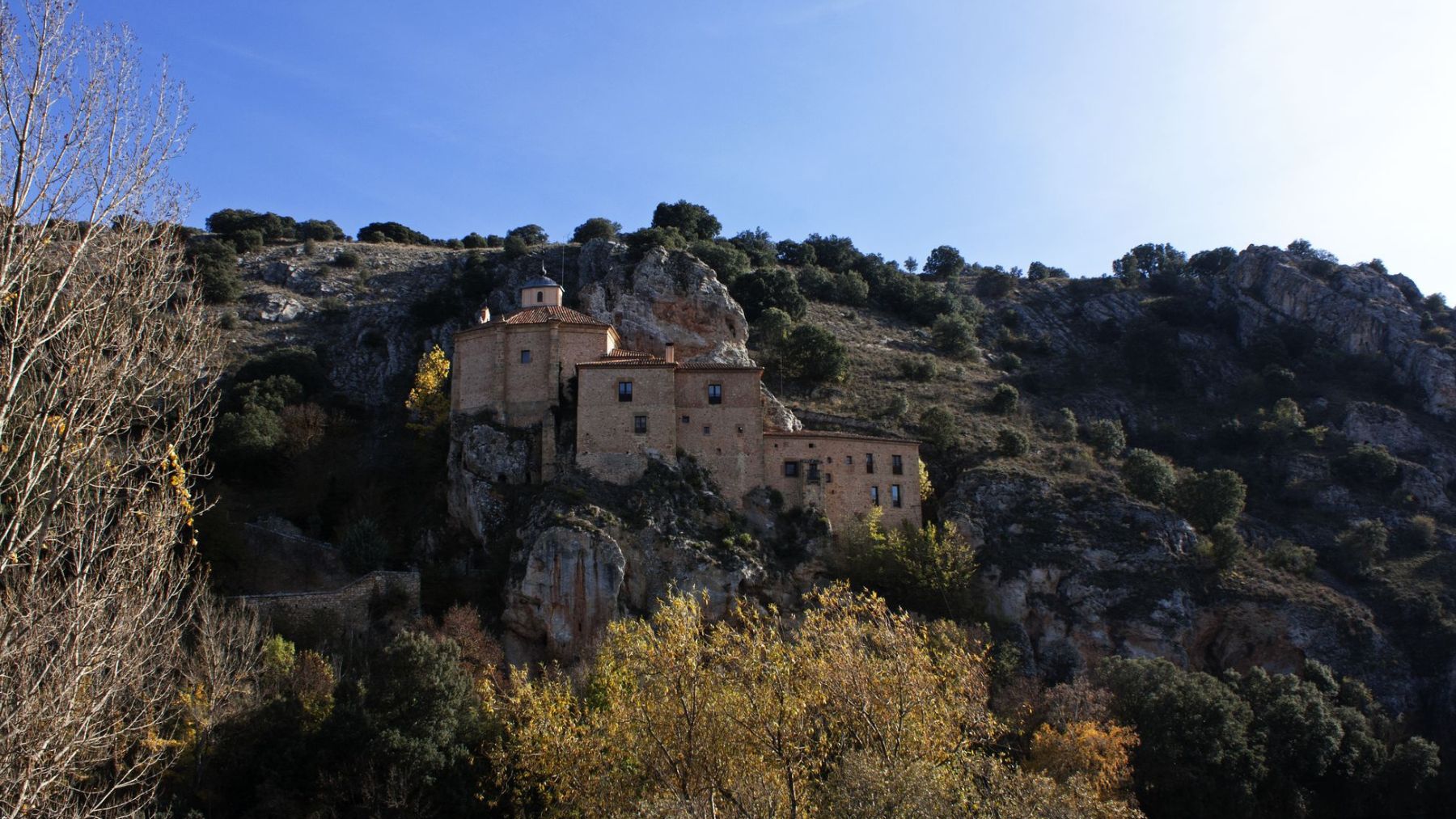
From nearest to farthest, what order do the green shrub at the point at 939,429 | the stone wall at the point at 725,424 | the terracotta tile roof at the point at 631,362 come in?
the terracotta tile roof at the point at 631,362 < the stone wall at the point at 725,424 < the green shrub at the point at 939,429

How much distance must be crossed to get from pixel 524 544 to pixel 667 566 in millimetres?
5976

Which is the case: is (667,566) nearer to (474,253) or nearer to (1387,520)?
(1387,520)

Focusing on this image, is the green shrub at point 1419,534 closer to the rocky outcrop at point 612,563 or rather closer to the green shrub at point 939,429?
the green shrub at point 939,429

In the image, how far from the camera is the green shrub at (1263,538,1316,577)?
61.1 meters

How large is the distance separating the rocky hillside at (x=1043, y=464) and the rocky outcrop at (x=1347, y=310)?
23 cm

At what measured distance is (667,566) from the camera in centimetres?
5053

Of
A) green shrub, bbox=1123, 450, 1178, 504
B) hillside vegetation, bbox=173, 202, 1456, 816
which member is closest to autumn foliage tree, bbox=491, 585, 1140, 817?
hillside vegetation, bbox=173, 202, 1456, 816

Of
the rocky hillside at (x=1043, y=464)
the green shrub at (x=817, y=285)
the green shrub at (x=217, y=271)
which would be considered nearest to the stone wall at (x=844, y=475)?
the rocky hillside at (x=1043, y=464)

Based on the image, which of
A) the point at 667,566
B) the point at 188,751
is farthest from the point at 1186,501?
the point at 188,751

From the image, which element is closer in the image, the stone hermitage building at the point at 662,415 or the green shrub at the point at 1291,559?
the stone hermitage building at the point at 662,415

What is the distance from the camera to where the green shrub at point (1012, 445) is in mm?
66938

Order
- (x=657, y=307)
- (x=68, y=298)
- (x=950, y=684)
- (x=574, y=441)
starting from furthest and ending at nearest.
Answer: (x=657, y=307) → (x=574, y=441) → (x=950, y=684) → (x=68, y=298)

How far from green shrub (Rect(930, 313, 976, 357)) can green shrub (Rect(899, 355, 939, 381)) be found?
9454mm

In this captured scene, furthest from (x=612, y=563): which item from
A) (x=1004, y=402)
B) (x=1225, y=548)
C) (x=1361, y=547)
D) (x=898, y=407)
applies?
(x=1361, y=547)
